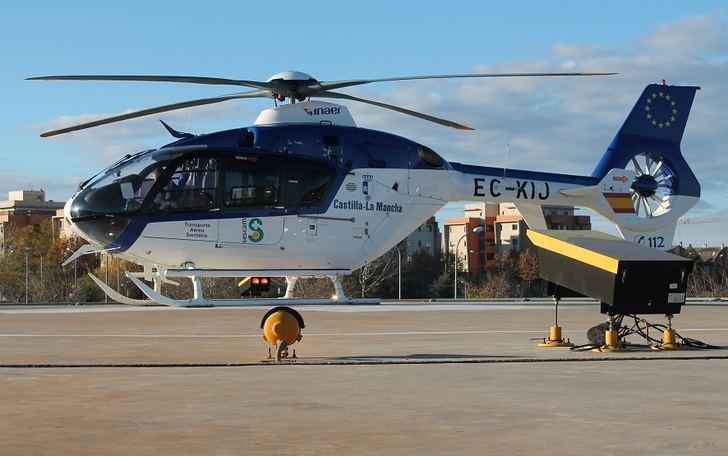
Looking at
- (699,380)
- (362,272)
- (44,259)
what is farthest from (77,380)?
(44,259)

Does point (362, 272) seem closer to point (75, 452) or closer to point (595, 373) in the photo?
point (595, 373)

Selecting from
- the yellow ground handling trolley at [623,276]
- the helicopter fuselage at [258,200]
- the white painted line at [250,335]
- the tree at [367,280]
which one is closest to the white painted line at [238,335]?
the white painted line at [250,335]

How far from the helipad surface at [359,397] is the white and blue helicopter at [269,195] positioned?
164cm

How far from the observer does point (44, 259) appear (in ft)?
368

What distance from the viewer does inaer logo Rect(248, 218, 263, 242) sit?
64.1ft

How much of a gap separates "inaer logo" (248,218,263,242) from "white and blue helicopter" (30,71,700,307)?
2 cm

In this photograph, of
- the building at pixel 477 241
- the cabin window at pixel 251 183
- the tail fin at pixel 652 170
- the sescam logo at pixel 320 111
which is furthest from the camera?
the building at pixel 477 241

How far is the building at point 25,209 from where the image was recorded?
16288 centimetres

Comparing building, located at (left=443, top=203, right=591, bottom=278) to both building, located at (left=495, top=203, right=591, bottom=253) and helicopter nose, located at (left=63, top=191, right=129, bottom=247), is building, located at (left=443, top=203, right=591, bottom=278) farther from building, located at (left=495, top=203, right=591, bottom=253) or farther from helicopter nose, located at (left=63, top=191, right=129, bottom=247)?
helicopter nose, located at (left=63, top=191, right=129, bottom=247)

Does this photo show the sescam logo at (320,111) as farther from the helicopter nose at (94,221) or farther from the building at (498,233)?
the building at (498,233)

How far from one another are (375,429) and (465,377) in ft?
14.2

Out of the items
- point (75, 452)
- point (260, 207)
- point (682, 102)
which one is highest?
point (682, 102)

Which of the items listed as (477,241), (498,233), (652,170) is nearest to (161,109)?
(652,170)

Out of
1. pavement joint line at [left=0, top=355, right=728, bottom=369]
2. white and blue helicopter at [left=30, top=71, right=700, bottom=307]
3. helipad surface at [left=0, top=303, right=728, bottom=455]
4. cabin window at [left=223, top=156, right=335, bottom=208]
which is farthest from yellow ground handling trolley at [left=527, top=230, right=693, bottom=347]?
cabin window at [left=223, top=156, right=335, bottom=208]
